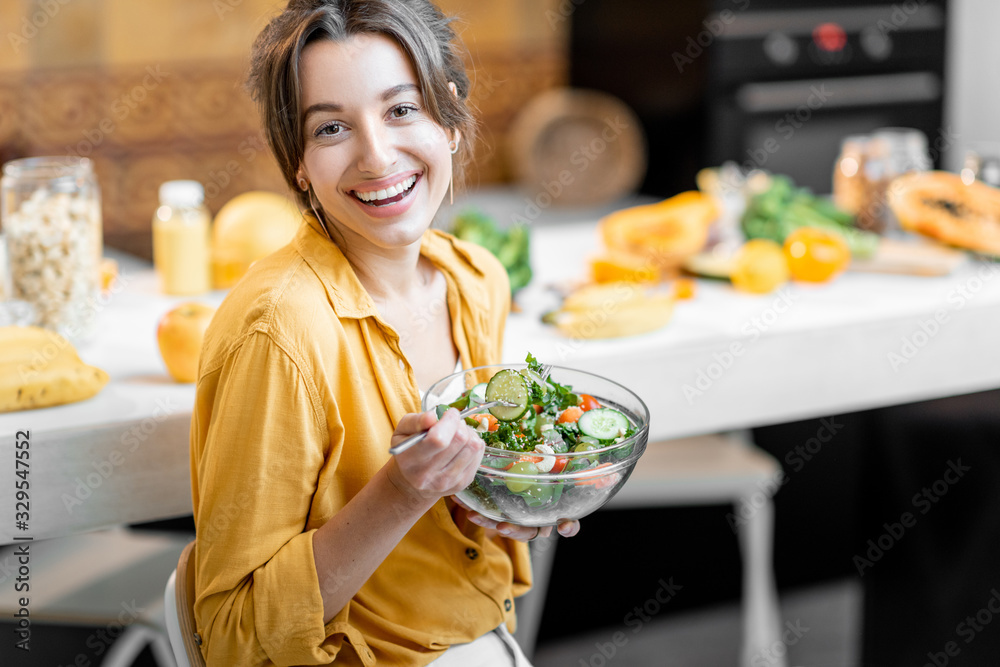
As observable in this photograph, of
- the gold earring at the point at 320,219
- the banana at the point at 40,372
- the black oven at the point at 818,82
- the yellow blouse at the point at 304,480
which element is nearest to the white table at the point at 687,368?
the banana at the point at 40,372

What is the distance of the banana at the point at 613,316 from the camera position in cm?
147

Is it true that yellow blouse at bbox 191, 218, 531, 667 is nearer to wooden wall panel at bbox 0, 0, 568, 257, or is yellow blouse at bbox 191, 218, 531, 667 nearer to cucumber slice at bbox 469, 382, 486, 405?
cucumber slice at bbox 469, 382, 486, 405

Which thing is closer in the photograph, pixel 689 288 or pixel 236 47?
pixel 689 288

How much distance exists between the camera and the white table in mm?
1181

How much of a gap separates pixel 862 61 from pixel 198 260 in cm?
257

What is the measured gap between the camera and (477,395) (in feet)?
3.49

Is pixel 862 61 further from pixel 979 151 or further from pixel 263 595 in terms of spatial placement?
pixel 263 595

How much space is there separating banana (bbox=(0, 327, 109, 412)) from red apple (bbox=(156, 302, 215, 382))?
85 mm

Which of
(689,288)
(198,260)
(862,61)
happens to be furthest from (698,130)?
(198,260)

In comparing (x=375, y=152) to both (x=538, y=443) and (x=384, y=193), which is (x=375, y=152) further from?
(x=538, y=443)

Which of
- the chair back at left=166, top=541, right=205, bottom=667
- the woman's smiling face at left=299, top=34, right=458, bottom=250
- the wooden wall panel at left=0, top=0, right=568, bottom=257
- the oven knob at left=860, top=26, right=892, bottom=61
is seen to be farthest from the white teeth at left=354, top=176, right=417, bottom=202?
the oven knob at left=860, top=26, right=892, bottom=61

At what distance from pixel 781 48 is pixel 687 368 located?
7.01 feet

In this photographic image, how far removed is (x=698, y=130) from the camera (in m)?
3.29

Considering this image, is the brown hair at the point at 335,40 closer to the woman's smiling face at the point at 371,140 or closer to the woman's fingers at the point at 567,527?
the woman's smiling face at the point at 371,140
